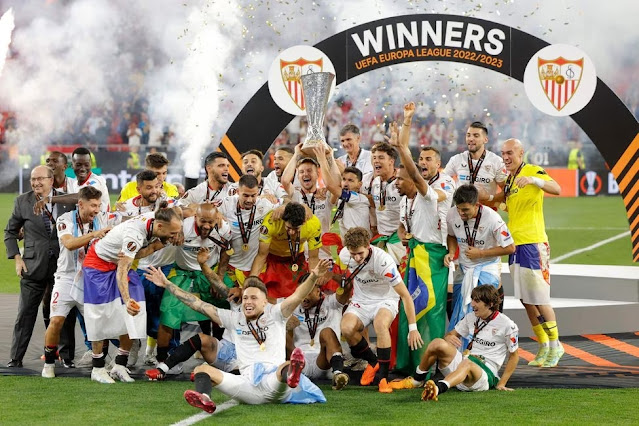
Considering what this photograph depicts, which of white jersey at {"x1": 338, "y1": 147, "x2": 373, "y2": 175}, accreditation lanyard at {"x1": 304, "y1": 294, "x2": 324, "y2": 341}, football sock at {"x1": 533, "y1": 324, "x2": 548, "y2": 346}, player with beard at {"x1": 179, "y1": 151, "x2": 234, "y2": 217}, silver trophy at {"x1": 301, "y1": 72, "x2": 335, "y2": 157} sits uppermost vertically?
silver trophy at {"x1": 301, "y1": 72, "x2": 335, "y2": 157}

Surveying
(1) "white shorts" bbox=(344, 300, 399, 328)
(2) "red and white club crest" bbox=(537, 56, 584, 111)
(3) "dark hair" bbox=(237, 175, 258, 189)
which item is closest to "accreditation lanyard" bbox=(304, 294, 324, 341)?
(1) "white shorts" bbox=(344, 300, 399, 328)

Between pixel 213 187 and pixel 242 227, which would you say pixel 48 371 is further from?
pixel 213 187

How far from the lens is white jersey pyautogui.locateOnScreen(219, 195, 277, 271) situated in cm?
809

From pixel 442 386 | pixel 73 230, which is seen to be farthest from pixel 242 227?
pixel 442 386

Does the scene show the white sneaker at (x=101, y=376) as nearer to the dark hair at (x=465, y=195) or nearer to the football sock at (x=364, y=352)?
the football sock at (x=364, y=352)

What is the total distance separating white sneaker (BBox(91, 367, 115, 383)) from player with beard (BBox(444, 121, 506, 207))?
358 centimetres

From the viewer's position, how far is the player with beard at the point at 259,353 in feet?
20.8

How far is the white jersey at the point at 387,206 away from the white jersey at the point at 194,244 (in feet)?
4.22

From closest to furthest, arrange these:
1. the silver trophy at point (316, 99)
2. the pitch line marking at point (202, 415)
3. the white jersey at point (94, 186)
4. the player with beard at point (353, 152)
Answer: the pitch line marking at point (202, 415) < the silver trophy at point (316, 99) < the white jersey at point (94, 186) < the player with beard at point (353, 152)

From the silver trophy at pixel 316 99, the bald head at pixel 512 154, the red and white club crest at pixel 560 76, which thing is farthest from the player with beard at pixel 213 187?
the red and white club crest at pixel 560 76

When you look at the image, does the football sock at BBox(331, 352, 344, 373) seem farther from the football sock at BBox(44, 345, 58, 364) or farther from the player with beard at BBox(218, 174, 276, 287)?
the football sock at BBox(44, 345, 58, 364)

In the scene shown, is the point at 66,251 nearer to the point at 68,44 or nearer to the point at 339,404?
the point at 339,404

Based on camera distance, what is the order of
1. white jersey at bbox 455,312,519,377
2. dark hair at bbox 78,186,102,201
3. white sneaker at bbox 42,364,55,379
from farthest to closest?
dark hair at bbox 78,186,102,201
white sneaker at bbox 42,364,55,379
white jersey at bbox 455,312,519,377

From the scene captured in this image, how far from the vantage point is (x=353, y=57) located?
10.8 meters
